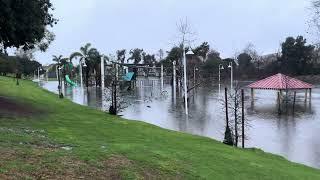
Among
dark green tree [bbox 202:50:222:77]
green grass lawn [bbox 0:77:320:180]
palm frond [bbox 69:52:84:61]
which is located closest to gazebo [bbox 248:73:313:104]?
dark green tree [bbox 202:50:222:77]

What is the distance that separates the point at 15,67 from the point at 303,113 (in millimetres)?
64527

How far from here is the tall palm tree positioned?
90.9m

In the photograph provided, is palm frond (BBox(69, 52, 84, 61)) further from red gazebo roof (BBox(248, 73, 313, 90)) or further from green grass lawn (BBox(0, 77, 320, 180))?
green grass lawn (BBox(0, 77, 320, 180))

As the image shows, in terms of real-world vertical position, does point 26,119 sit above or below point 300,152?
above

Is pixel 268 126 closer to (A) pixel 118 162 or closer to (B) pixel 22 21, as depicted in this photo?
(B) pixel 22 21

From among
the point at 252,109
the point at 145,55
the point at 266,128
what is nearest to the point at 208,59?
the point at 145,55

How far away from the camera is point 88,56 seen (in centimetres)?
10056

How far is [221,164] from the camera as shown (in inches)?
489

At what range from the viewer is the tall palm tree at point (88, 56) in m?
90.9

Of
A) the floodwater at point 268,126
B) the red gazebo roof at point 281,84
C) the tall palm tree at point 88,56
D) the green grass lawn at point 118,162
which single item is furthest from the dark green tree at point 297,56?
the green grass lawn at point 118,162

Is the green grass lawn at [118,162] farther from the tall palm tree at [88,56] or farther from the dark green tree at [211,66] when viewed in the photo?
the dark green tree at [211,66]

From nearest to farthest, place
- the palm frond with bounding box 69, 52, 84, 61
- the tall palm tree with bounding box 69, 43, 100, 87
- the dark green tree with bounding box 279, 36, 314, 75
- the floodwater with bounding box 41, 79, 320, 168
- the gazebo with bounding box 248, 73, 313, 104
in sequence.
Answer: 1. the floodwater with bounding box 41, 79, 320, 168
2. the gazebo with bounding box 248, 73, 313, 104
3. the tall palm tree with bounding box 69, 43, 100, 87
4. the dark green tree with bounding box 279, 36, 314, 75
5. the palm frond with bounding box 69, 52, 84, 61

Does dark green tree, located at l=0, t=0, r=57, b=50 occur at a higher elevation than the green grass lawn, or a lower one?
→ higher

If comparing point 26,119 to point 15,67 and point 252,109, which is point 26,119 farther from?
point 15,67
